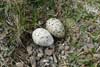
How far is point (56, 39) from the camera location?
2.68m

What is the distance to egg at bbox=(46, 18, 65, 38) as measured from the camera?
2.61 meters

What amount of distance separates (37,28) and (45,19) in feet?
0.48

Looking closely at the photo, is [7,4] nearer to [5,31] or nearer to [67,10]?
[5,31]

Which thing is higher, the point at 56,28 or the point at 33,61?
the point at 56,28

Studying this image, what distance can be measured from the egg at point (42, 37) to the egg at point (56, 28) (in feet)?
0.18

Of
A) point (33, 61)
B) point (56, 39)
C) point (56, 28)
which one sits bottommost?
point (33, 61)

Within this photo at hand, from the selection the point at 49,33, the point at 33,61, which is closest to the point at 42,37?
the point at 49,33

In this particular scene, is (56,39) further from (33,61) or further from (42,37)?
(33,61)

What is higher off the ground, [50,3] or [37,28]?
[50,3]

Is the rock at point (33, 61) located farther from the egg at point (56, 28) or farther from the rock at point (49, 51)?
the egg at point (56, 28)

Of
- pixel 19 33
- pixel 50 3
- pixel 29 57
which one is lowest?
pixel 29 57

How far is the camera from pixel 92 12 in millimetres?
2742

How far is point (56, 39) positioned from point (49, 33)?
0.10m

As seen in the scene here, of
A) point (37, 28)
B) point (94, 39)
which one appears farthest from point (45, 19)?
point (94, 39)
